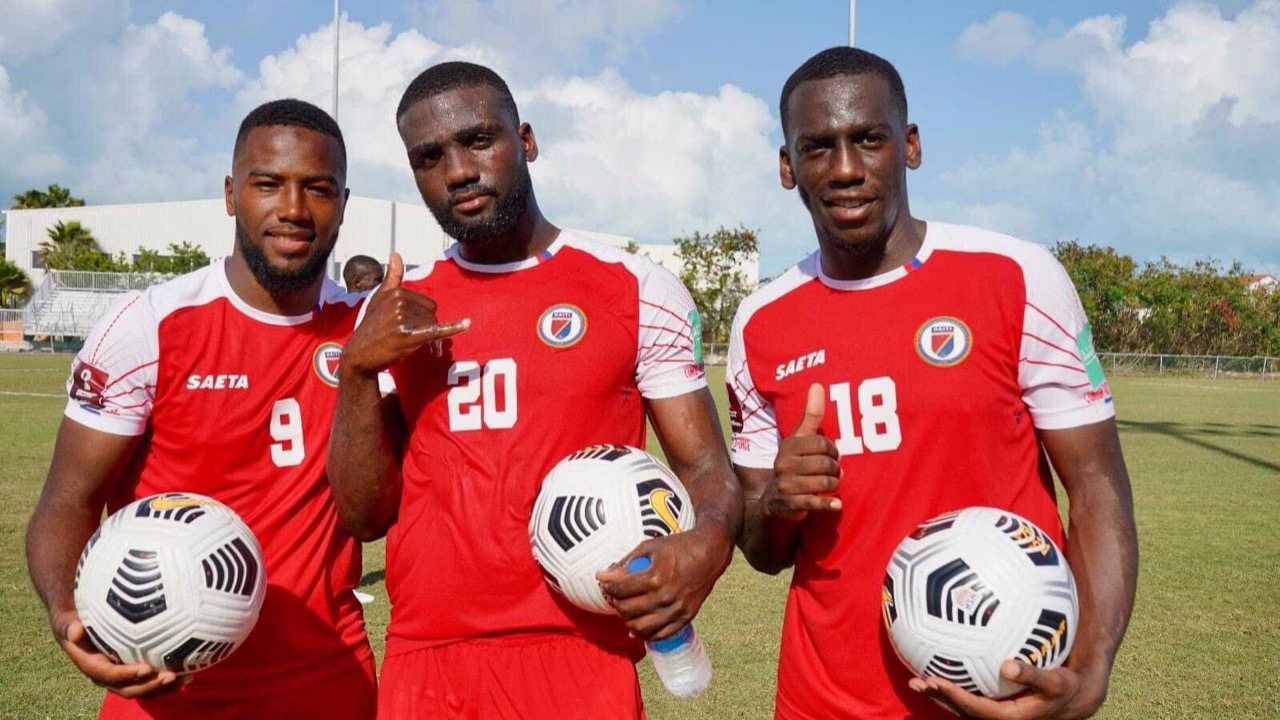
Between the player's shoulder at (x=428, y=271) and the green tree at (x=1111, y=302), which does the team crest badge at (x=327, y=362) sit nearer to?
the player's shoulder at (x=428, y=271)

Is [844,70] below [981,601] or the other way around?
the other way around

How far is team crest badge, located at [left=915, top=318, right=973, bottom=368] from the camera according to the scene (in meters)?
3.08

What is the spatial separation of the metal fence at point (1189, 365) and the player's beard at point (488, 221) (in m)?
52.6

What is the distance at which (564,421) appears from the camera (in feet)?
10.5

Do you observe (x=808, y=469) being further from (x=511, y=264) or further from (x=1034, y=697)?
(x=511, y=264)

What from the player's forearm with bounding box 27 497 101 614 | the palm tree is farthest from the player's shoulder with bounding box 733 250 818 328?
the palm tree

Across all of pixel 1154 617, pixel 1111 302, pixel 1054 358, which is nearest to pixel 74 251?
pixel 1111 302

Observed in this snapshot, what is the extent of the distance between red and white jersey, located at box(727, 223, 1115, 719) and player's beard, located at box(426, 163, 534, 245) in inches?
36.7

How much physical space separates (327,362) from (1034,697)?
2448mm

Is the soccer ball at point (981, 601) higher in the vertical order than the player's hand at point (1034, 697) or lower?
higher

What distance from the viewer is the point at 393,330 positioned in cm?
310

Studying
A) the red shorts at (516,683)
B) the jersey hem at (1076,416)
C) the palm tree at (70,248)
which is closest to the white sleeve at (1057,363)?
the jersey hem at (1076,416)

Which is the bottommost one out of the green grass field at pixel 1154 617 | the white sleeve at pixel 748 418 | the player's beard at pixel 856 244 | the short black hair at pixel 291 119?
the green grass field at pixel 1154 617

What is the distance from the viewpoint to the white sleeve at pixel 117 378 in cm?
354
